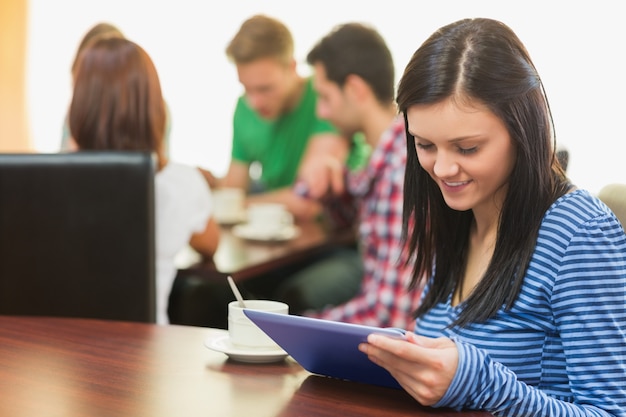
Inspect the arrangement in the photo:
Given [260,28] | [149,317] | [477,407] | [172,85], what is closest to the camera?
[477,407]

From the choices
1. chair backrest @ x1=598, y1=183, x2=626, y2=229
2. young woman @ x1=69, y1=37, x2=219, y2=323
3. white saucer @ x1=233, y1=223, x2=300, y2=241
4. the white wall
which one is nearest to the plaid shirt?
white saucer @ x1=233, y1=223, x2=300, y2=241

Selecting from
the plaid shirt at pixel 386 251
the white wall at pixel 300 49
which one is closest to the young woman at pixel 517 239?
the plaid shirt at pixel 386 251

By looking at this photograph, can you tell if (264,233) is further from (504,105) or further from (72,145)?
(504,105)

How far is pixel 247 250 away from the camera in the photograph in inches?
93.7

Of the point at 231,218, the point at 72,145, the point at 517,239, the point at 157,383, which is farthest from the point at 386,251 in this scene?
the point at 157,383

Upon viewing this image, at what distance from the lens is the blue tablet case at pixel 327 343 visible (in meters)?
0.98

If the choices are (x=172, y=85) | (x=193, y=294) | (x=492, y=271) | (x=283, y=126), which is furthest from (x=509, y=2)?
(x=492, y=271)

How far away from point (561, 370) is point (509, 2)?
9.05ft

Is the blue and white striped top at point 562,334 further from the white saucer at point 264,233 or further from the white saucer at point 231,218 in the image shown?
the white saucer at point 231,218

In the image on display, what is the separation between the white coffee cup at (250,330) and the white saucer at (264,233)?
1.32m

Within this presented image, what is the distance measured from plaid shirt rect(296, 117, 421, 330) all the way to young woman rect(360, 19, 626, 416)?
0.91 meters

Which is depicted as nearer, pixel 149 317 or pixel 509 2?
pixel 149 317

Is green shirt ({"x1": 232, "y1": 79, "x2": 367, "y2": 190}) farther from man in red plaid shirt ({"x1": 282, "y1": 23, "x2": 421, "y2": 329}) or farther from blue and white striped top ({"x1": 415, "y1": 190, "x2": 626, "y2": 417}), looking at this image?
blue and white striped top ({"x1": 415, "y1": 190, "x2": 626, "y2": 417})

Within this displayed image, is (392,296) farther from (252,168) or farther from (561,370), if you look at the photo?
(252,168)
